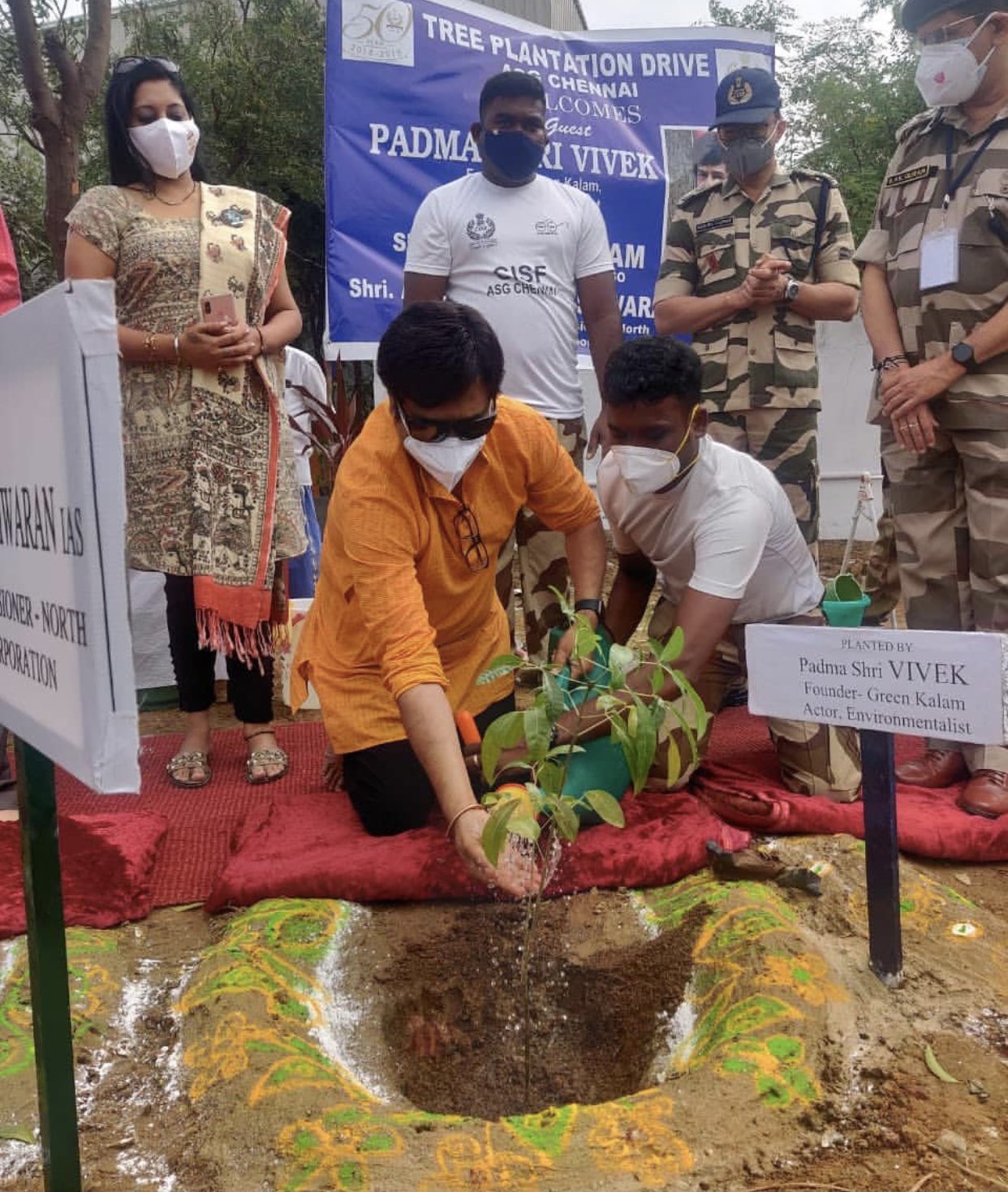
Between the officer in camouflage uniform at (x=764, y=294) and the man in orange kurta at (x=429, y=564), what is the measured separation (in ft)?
3.04

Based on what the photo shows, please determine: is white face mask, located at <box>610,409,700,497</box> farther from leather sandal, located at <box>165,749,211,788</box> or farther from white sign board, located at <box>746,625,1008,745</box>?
leather sandal, located at <box>165,749,211,788</box>

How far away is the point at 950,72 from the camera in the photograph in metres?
2.71

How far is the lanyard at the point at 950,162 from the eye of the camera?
2.72 meters

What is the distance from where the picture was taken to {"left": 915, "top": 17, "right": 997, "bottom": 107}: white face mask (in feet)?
8.82

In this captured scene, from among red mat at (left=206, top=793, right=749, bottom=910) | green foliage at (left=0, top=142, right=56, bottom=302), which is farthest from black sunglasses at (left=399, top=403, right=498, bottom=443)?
green foliage at (left=0, top=142, right=56, bottom=302)

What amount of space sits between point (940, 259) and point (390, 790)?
1869mm

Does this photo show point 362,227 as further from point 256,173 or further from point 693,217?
point 256,173

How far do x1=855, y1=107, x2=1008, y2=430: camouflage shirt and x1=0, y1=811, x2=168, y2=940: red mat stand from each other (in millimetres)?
2191

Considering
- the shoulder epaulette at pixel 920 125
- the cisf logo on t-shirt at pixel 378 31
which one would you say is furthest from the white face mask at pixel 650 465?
the cisf logo on t-shirt at pixel 378 31

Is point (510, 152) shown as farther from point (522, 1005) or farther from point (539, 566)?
point (522, 1005)

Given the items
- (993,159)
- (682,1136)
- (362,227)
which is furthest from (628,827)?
(362,227)

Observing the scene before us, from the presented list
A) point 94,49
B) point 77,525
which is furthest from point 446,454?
point 94,49

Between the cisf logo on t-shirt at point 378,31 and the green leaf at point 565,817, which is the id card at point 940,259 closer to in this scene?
the green leaf at point 565,817

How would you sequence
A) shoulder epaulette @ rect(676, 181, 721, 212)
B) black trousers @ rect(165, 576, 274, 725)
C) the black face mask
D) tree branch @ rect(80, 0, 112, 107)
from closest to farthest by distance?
black trousers @ rect(165, 576, 274, 725) < the black face mask < shoulder epaulette @ rect(676, 181, 721, 212) < tree branch @ rect(80, 0, 112, 107)
